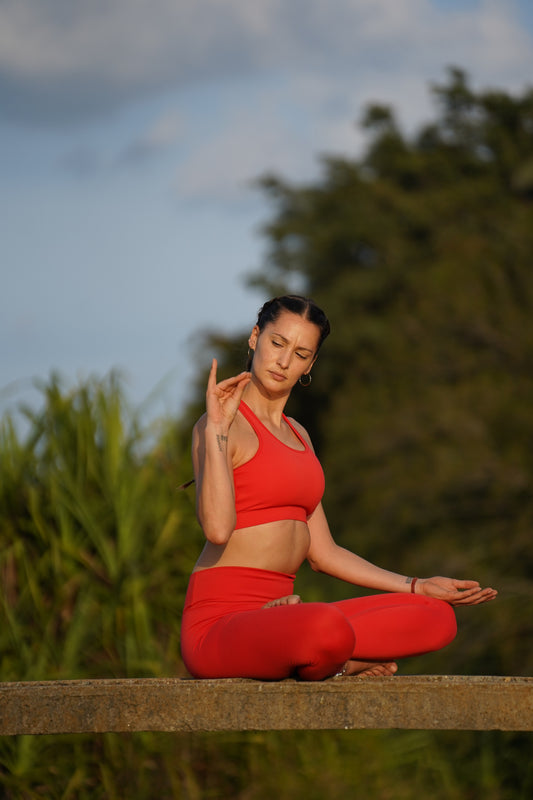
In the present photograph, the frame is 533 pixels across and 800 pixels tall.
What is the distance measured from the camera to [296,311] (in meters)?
3.14

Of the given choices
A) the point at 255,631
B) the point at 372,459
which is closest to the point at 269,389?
the point at 255,631

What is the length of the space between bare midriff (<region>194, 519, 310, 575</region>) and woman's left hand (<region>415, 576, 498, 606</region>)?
0.45 m

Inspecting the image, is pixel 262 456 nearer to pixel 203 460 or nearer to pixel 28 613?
pixel 203 460

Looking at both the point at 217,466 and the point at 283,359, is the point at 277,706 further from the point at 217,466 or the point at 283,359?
the point at 283,359

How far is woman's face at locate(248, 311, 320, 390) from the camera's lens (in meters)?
3.11

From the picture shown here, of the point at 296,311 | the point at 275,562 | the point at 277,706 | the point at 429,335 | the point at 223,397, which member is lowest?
the point at 277,706

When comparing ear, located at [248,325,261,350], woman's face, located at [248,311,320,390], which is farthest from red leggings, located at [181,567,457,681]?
ear, located at [248,325,261,350]

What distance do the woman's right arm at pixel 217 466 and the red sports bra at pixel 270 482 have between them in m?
0.09

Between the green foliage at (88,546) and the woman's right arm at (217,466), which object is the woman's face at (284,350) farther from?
the green foliage at (88,546)

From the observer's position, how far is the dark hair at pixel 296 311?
3143 millimetres

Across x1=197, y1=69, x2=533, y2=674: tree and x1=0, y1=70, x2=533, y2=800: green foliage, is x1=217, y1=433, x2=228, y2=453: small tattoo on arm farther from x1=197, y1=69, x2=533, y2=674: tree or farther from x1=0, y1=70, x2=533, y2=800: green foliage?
x1=197, y1=69, x2=533, y2=674: tree

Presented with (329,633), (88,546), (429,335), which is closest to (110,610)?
(88,546)

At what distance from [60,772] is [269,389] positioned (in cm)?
222

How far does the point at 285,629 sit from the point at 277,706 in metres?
0.20
